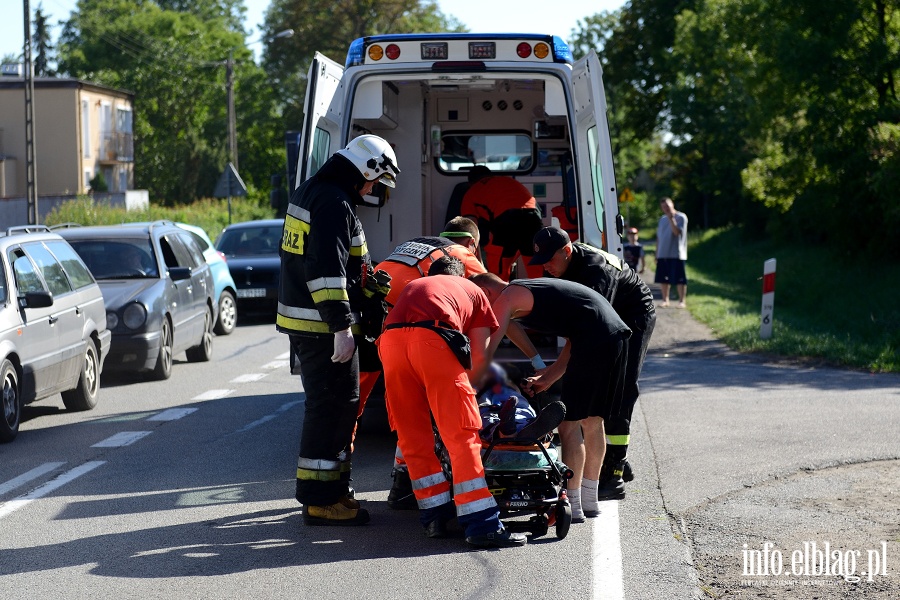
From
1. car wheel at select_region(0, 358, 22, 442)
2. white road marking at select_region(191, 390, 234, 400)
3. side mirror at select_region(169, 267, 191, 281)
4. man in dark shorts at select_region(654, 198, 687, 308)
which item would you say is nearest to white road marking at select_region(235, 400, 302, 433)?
white road marking at select_region(191, 390, 234, 400)

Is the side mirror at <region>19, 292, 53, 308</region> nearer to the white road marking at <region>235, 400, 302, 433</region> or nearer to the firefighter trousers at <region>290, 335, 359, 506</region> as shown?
the white road marking at <region>235, 400, 302, 433</region>

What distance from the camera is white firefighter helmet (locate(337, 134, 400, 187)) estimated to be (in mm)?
7125

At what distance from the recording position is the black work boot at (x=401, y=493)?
24.1 feet

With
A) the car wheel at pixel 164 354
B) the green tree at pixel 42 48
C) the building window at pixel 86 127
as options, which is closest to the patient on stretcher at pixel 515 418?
the car wheel at pixel 164 354

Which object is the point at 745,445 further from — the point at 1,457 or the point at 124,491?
the point at 1,457

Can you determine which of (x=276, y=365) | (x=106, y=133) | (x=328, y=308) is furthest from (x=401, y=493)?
(x=106, y=133)

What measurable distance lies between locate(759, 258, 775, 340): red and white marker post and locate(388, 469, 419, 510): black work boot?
932cm

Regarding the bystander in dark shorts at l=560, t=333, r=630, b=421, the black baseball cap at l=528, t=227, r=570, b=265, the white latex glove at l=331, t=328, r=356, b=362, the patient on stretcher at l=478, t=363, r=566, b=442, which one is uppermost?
the black baseball cap at l=528, t=227, r=570, b=265

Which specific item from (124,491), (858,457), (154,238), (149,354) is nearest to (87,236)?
(154,238)

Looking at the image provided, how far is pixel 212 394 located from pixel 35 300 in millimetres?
2513

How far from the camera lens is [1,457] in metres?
9.19

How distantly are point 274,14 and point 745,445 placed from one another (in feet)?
178

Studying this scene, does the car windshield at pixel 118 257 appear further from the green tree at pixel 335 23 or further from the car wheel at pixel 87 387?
the green tree at pixel 335 23

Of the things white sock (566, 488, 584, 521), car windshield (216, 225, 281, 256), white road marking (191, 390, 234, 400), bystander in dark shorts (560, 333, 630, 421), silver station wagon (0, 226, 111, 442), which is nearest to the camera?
bystander in dark shorts (560, 333, 630, 421)
